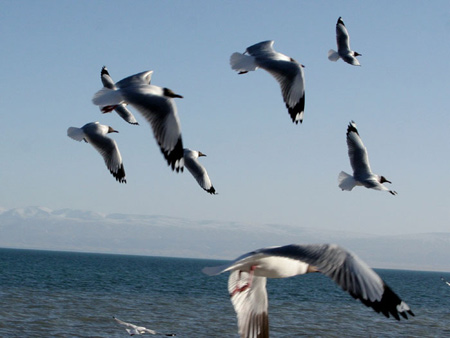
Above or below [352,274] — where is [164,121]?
above

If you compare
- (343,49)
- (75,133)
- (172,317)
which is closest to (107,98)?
(75,133)

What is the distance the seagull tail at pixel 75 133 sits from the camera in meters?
10.9

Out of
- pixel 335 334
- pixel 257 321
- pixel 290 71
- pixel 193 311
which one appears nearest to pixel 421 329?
pixel 335 334

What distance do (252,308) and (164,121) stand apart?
8.58 ft

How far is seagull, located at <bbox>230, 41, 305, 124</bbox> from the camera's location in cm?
1062

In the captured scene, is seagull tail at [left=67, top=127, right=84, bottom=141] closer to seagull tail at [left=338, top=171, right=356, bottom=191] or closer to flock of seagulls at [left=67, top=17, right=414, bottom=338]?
flock of seagulls at [left=67, top=17, right=414, bottom=338]

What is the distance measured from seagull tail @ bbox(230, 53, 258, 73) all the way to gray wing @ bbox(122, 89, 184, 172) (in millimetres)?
2005

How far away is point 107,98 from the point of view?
8406 millimetres

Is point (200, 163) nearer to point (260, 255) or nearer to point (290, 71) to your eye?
point (290, 71)

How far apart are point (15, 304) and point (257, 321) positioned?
21681 mm

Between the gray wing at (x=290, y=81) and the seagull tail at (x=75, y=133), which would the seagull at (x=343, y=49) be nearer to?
the gray wing at (x=290, y=81)

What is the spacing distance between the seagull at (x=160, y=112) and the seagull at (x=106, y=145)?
120 inches

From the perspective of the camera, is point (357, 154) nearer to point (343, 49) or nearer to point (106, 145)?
point (343, 49)

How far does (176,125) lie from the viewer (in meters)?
8.39
